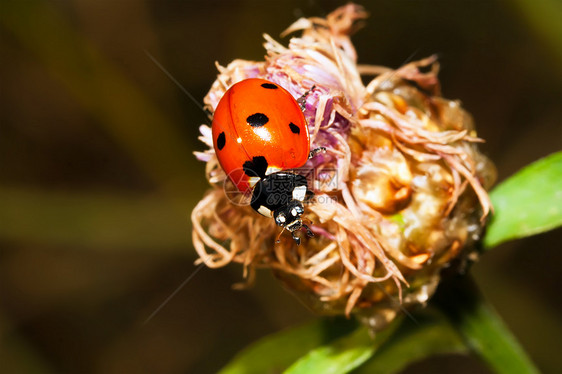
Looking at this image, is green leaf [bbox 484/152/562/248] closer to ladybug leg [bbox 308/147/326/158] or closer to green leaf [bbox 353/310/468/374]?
green leaf [bbox 353/310/468/374]

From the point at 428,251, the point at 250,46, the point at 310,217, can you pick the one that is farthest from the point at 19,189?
the point at 428,251

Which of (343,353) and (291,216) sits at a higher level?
(291,216)

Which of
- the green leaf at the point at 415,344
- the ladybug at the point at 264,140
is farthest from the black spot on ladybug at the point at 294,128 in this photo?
the green leaf at the point at 415,344

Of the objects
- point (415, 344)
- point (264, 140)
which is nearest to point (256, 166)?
point (264, 140)

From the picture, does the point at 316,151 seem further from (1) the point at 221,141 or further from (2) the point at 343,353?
(2) the point at 343,353

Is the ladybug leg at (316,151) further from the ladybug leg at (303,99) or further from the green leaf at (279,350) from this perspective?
the green leaf at (279,350)

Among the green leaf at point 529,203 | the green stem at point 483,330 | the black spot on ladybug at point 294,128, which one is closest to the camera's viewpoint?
the black spot on ladybug at point 294,128
